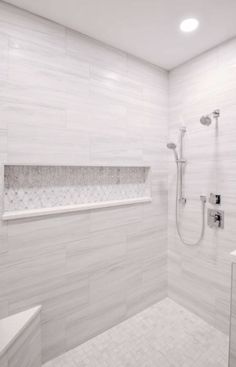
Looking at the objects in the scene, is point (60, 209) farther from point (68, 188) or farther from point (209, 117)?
point (209, 117)

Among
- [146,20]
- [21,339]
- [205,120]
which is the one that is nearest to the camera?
[21,339]

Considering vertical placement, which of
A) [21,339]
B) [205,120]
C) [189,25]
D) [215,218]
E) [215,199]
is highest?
[189,25]

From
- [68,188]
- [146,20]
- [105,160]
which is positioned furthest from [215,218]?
[146,20]

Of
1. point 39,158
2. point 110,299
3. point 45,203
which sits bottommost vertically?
point 110,299

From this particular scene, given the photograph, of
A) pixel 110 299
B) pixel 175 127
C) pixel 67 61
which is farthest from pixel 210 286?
pixel 67 61

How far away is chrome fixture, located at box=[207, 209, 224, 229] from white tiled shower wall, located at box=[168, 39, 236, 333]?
4 cm

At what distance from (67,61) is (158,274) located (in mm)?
1985

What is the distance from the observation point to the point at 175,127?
2.04 m

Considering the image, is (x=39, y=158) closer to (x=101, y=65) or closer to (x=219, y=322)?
(x=101, y=65)

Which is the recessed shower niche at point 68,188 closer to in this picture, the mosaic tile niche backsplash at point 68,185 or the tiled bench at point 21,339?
the mosaic tile niche backsplash at point 68,185

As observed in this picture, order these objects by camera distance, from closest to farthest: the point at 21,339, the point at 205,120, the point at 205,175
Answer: the point at 21,339, the point at 205,120, the point at 205,175

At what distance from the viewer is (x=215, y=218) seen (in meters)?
1.71

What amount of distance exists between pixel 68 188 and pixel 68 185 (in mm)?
23

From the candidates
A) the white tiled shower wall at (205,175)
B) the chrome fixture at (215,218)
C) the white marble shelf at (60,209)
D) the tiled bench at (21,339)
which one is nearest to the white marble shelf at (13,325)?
the tiled bench at (21,339)
